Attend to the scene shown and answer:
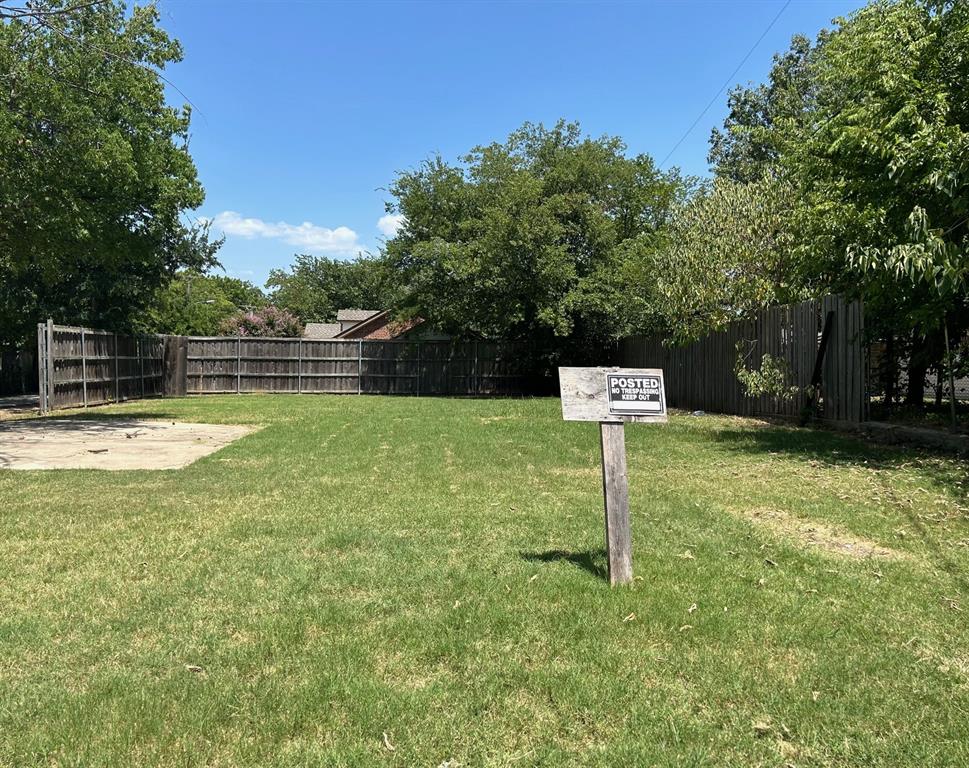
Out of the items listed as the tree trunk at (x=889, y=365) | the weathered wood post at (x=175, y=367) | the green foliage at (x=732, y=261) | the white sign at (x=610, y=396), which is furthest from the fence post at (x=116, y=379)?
the white sign at (x=610, y=396)

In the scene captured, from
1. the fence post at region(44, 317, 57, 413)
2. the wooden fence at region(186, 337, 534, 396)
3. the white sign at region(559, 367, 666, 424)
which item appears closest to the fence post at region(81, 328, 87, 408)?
the fence post at region(44, 317, 57, 413)

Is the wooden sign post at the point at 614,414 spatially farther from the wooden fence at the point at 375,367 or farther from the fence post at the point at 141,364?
the wooden fence at the point at 375,367

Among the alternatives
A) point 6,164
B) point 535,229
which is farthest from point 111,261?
point 535,229

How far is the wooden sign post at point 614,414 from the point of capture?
156 inches

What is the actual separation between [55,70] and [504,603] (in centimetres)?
1271

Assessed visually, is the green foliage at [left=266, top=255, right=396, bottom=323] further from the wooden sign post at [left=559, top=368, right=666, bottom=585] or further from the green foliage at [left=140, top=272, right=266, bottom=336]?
the wooden sign post at [left=559, top=368, right=666, bottom=585]

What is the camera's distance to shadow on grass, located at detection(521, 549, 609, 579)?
167 inches

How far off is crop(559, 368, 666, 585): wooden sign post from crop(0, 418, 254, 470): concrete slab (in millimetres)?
5817

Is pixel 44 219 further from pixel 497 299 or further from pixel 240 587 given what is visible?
pixel 497 299

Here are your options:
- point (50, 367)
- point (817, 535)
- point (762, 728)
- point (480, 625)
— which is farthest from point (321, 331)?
point (762, 728)

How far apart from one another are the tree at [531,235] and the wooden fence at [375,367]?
0.99 m

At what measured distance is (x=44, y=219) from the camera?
1255 cm

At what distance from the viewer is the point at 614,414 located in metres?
3.96

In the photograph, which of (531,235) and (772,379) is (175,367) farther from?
(772,379)
